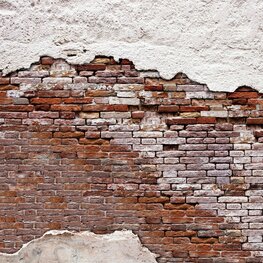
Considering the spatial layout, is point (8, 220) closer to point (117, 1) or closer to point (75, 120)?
point (75, 120)

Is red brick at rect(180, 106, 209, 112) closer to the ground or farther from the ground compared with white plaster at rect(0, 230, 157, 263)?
farther from the ground

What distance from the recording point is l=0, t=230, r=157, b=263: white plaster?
589cm

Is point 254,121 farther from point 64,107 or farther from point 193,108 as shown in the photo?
point 64,107

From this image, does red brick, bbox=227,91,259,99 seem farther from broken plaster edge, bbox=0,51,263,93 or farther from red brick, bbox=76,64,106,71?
red brick, bbox=76,64,106,71

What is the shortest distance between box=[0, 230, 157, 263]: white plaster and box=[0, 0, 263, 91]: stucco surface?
142 cm

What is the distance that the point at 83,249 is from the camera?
5.90 m

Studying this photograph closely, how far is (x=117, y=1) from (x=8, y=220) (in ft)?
6.68

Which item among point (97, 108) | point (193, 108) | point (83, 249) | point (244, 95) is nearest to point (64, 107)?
point (97, 108)

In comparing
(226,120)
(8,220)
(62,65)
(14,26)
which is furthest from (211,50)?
(8,220)

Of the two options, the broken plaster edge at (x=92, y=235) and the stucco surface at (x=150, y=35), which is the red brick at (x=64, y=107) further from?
the broken plaster edge at (x=92, y=235)

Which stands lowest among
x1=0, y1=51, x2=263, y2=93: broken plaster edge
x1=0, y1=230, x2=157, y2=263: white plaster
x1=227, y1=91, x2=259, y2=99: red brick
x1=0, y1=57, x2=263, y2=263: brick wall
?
x1=0, y1=230, x2=157, y2=263: white plaster

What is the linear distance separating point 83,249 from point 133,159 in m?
0.85

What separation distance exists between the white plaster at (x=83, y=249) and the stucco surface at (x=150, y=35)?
55.9 inches

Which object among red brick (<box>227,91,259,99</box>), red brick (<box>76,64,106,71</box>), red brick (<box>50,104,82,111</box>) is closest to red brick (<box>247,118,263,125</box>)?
red brick (<box>227,91,259,99</box>)
